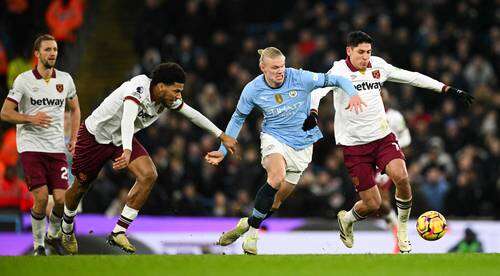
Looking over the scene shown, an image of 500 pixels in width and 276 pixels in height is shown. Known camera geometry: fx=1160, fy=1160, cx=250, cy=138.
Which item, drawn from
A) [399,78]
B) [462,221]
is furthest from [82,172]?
[462,221]

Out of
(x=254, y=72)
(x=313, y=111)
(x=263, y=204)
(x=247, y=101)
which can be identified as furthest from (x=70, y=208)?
(x=254, y=72)

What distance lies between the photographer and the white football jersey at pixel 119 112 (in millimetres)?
12586

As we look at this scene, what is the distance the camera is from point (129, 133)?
1229 centimetres

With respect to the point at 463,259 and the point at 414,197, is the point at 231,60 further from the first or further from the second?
the point at 463,259

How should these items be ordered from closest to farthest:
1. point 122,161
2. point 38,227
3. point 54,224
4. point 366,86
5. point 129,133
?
1. point 122,161
2. point 129,133
3. point 366,86
4. point 38,227
5. point 54,224

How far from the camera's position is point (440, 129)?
20.6 meters

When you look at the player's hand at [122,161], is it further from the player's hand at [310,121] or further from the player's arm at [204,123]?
the player's hand at [310,121]

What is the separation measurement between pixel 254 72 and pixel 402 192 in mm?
8300

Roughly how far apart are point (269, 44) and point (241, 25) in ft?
4.03

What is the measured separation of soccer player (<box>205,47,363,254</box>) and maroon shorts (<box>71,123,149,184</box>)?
1.25 meters

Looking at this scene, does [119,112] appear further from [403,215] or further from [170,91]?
[403,215]

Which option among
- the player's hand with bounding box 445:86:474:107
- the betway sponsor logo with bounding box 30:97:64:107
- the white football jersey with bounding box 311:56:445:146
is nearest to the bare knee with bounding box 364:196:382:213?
the white football jersey with bounding box 311:56:445:146

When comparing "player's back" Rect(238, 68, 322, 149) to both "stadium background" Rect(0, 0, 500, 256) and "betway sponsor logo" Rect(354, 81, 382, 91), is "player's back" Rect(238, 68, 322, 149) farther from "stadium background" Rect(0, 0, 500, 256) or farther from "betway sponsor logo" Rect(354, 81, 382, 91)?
"stadium background" Rect(0, 0, 500, 256)

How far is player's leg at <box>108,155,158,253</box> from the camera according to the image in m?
12.8
